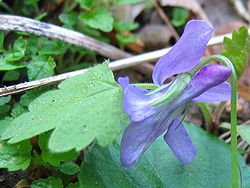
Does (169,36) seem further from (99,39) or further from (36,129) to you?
(36,129)

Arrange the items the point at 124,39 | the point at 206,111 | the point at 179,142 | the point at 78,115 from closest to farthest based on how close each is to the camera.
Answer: the point at 78,115 → the point at 179,142 → the point at 206,111 → the point at 124,39

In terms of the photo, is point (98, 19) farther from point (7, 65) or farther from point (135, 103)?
point (135, 103)

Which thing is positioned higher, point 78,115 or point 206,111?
point 78,115

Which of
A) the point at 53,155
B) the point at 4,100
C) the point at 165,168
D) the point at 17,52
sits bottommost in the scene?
the point at 165,168

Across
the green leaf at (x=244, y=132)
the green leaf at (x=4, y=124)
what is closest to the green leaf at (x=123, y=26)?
the green leaf at (x=244, y=132)

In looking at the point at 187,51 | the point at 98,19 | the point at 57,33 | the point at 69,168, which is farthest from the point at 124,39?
the point at 187,51

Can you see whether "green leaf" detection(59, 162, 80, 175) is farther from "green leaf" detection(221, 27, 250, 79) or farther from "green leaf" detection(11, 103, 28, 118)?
"green leaf" detection(221, 27, 250, 79)

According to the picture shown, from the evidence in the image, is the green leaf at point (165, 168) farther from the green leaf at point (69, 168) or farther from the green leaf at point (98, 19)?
the green leaf at point (98, 19)
